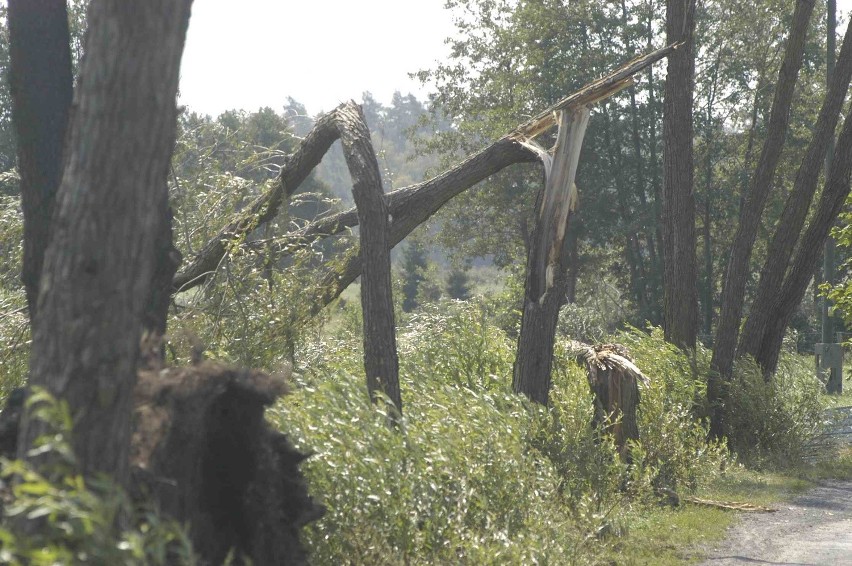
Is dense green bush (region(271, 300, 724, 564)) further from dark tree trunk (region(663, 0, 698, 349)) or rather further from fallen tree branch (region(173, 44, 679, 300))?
dark tree trunk (region(663, 0, 698, 349))

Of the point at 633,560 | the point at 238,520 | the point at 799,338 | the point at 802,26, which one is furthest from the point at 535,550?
the point at 799,338

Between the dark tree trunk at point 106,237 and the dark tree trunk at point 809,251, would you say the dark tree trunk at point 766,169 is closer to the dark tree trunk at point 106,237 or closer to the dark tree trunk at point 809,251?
the dark tree trunk at point 809,251

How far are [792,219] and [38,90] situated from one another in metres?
11.5

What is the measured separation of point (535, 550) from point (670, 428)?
5.06m

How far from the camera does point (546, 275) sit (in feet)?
32.5

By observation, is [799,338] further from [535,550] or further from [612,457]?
[535,550]

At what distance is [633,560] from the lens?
8.02 meters

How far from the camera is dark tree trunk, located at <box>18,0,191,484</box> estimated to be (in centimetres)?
351

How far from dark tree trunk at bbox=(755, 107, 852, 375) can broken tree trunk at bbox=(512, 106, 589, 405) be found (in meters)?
6.16

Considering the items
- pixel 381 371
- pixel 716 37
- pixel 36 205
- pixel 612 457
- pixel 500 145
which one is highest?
pixel 716 37

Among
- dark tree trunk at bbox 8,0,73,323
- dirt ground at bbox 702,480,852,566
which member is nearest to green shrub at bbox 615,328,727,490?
dirt ground at bbox 702,480,852,566

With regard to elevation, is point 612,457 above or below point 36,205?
below

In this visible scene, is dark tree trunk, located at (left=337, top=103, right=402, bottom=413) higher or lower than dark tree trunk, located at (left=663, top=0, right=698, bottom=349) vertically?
lower

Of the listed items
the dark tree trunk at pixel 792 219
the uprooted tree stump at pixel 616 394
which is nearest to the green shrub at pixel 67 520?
the uprooted tree stump at pixel 616 394
